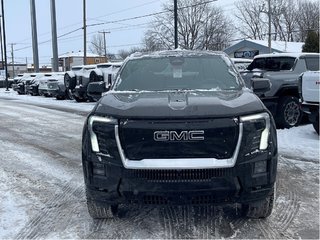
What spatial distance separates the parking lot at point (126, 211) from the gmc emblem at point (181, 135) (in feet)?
3.16

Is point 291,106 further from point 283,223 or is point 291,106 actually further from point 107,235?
point 107,235

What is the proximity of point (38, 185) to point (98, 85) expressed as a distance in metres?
1.59

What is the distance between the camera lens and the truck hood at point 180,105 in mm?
3770

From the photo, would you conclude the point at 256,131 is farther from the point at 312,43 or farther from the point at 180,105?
the point at 312,43

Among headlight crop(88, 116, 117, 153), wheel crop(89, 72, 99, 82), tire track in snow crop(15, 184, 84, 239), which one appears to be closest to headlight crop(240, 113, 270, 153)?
headlight crop(88, 116, 117, 153)

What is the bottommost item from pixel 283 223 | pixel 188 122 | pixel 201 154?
pixel 283 223

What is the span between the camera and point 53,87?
77.6 feet

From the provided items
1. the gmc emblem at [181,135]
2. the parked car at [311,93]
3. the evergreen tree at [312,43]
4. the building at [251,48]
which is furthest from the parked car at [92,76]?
the building at [251,48]

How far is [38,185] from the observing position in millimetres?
5863

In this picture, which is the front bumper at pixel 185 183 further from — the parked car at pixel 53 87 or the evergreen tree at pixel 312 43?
the evergreen tree at pixel 312 43

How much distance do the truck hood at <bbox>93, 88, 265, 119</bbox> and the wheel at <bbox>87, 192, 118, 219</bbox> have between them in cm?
94

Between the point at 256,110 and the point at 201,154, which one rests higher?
the point at 256,110

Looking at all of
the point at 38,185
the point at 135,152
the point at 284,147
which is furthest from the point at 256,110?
the point at 284,147

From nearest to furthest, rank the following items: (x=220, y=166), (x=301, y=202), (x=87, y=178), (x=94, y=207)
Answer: (x=220, y=166)
(x=87, y=178)
(x=94, y=207)
(x=301, y=202)
